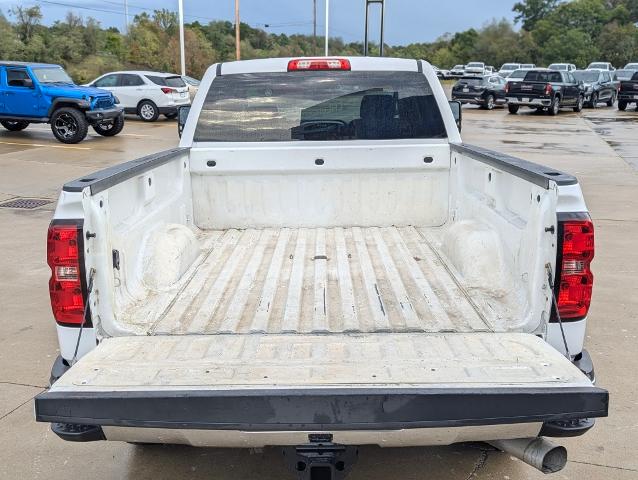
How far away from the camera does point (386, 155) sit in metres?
4.68

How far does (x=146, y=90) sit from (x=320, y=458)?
70.5ft

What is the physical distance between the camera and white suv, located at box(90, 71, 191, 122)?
2236 cm

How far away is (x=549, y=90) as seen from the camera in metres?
28.0

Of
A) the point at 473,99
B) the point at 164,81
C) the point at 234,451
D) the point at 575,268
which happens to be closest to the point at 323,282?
the point at 234,451

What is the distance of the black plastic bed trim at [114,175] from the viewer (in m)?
2.82

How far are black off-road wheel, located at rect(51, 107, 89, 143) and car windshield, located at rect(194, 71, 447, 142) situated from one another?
13.6 metres

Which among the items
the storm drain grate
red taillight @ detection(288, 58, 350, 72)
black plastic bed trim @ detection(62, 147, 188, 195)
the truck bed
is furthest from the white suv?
black plastic bed trim @ detection(62, 147, 188, 195)

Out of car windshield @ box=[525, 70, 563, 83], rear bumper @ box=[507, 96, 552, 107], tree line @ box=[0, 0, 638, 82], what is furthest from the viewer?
tree line @ box=[0, 0, 638, 82]

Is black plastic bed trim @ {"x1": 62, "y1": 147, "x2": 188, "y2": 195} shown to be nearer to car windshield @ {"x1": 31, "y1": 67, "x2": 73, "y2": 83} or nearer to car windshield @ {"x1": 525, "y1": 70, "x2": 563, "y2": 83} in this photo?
car windshield @ {"x1": 31, "y1": 67, "x2": 73, "y2": 83}

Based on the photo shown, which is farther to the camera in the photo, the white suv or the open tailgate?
the white suv

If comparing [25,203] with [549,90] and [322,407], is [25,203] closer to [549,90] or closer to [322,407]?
[322,407]

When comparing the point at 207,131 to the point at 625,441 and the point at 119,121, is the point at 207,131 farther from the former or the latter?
the point at 119,121

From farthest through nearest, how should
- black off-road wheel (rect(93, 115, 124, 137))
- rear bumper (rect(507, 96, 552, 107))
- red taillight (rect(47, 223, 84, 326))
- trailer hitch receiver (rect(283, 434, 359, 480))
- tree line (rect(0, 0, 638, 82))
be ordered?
1. tree line (rect(0, 0, 638, 82))
2. rear bumper (rect(507, 96, 552, 107))
3. black off-road wheel (rect(93, 115, 124, 137))
4. red taillight (rect(47, 223, 84, 326))
5. trailer hitch receiver (rect(283, 434, 359, 480))

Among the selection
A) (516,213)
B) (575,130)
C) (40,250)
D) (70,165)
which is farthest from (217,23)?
(516,213)
